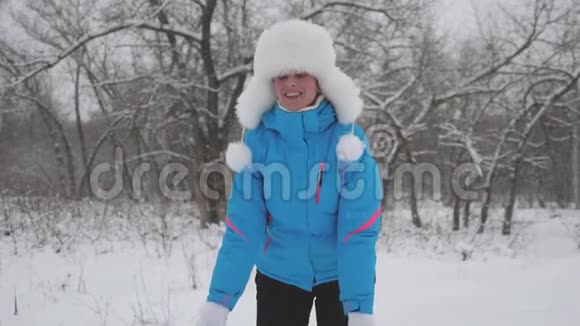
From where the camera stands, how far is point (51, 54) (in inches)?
311

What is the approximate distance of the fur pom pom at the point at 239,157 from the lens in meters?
1.65

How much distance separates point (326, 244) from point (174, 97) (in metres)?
8.21

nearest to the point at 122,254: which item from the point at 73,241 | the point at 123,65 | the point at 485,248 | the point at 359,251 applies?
the point at 73,241

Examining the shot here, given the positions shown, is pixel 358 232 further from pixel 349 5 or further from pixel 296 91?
pixel 349 5

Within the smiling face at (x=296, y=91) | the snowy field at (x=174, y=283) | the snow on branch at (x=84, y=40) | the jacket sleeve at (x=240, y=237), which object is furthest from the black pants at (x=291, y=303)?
the snow on branch at (x=84, y=40)

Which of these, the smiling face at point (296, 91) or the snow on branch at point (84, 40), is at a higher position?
the snow on branch at point (84, 40)

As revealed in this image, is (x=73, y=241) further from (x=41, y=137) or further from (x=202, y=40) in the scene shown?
(x=41, y=137)

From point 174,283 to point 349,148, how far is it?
336 centimetres

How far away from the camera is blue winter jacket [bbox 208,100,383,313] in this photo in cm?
153

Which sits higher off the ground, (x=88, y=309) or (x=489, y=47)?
(x=489, y=47)

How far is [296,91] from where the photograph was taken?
5.41 feet

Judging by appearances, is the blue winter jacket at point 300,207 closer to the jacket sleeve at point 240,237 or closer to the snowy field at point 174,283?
the jacket sleeve at point 240,237

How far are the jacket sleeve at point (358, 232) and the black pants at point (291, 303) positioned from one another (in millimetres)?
270

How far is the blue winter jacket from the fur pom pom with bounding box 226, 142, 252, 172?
0.09 feet
